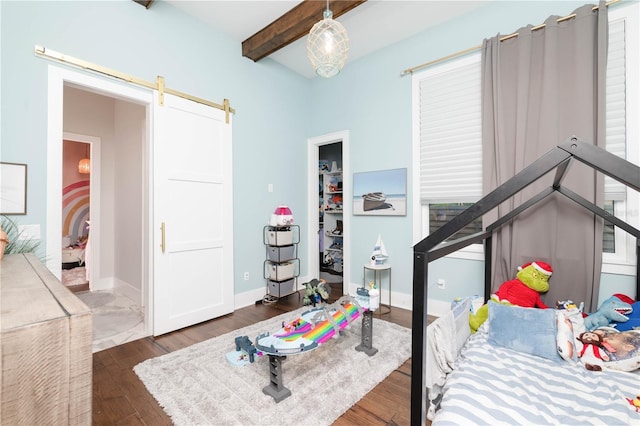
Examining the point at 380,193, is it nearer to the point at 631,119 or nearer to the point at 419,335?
the point at 631,119

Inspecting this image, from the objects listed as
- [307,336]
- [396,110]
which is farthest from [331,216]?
[307,336]

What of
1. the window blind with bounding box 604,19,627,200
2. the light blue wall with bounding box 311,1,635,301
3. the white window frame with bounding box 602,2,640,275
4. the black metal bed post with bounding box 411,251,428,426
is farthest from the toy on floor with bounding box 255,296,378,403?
the window blind with bounding box 604,19,627,200

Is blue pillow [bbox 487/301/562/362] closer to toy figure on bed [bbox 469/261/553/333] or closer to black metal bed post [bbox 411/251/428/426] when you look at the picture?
toy figure on bed [bbox 469/261/553/333]

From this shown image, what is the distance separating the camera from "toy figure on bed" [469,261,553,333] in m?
2.10

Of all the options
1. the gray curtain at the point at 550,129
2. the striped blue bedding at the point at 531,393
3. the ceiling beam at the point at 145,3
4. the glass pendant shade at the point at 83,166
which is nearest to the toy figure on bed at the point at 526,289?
the gray curtain at the point at 550,129

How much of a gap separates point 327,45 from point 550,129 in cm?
187

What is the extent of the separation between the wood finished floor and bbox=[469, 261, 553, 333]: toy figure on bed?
81cm

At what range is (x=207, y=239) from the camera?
298 centimetres

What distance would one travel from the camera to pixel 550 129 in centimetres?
225

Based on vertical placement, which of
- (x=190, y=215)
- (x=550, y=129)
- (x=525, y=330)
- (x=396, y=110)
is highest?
(x=396, y=110)

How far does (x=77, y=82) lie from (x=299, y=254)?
2.87 m

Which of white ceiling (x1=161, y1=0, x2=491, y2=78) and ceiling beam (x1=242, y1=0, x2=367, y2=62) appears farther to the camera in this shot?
white ceiling (x1=161, y1=0, x2=491, y2=78)

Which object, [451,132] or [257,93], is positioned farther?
[257,93]

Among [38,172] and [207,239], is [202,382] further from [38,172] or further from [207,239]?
[38,172]
